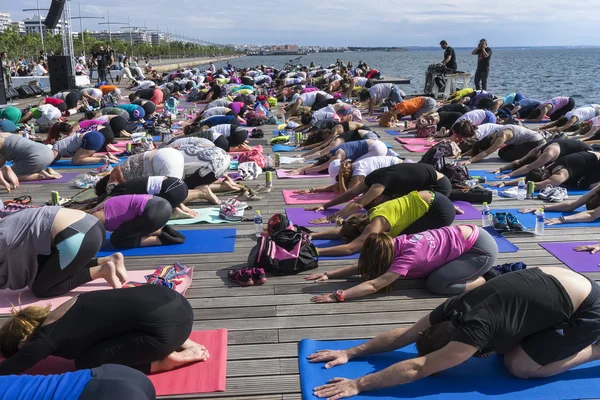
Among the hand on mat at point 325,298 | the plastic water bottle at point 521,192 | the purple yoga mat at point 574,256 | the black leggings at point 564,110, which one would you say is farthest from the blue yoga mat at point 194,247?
the black leggings at point 564,110

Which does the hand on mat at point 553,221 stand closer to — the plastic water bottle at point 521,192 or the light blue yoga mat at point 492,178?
the plastic water bottle at point 521,192

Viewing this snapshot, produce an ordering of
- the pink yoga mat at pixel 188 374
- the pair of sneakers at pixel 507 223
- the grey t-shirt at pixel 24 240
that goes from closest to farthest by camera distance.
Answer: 1. the pink yoga mat at pixel 188 374
2. the grey t-shirt at pixel 24 240
3. the pair of sneakers at pixel 507 223

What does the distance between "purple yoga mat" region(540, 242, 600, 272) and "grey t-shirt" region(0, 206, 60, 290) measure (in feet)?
13.5

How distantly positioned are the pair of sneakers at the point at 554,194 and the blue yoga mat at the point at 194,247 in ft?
12.5

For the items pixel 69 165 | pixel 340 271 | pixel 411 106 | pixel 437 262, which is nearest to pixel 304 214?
pixel 340 271

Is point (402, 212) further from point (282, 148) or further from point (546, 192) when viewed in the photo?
point (282, 148)

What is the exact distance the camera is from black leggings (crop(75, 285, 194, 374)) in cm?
287

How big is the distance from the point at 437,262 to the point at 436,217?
2.55 ft

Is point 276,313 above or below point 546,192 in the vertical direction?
below

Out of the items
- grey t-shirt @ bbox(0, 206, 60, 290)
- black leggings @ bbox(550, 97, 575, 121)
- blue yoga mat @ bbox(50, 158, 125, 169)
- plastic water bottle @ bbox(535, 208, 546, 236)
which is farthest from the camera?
black leggings @ bbox(550, 97, 575, 121)

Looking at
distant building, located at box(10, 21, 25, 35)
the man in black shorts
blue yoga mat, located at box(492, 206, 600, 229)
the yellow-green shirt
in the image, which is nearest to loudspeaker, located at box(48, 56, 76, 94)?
blue yoga mat, located at box(492, 206, 600, 229)

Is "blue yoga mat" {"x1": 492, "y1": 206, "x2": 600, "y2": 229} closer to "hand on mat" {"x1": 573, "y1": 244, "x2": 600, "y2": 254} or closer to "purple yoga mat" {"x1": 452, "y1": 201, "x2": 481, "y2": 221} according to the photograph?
"purple yoga mat" {"x1": 452, "y1": 201, "x2": 481, "y2": 221}

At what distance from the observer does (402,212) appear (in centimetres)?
449

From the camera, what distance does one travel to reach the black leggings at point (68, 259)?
3.82 metres
